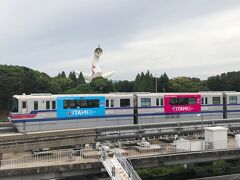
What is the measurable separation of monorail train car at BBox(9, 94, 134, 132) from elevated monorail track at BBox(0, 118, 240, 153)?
4425mm

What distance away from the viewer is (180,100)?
101ft

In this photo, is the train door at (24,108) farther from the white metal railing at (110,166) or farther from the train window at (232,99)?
the train window at (232,99)

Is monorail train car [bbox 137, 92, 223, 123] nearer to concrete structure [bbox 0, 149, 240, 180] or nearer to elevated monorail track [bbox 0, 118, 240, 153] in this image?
elevated monorail track [bbox 0, 118, 240, 153]

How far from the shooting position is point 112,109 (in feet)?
92.0

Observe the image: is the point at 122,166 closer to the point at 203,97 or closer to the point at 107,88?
the point at 203,97

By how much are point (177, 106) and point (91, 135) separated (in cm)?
1234

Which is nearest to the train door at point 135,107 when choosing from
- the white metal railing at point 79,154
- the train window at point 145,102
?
the train window at point 145,102

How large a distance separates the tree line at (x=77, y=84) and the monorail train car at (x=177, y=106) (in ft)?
143

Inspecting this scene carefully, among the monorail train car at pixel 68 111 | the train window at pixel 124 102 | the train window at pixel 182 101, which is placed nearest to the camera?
the monorail train car at pixel 68 111

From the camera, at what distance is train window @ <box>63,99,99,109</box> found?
26266 mm

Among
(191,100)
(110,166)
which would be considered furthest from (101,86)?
(110,166)

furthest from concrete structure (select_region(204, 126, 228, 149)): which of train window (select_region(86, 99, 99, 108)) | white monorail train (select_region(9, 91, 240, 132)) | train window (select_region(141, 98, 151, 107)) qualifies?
train window (select_region(86, 99, 99, 108))

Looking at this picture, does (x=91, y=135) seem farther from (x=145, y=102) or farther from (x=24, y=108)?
(x=145, y=102)

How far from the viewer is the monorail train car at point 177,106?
2923 centimetres
